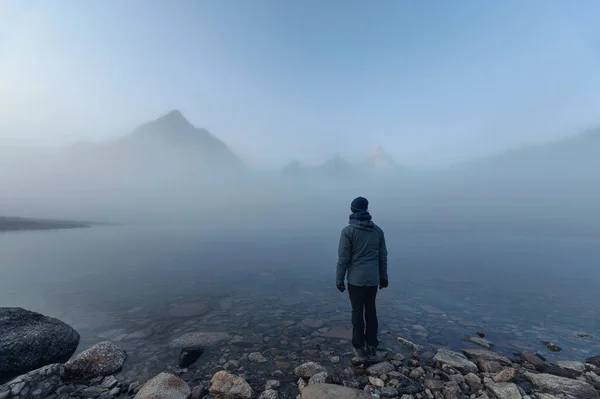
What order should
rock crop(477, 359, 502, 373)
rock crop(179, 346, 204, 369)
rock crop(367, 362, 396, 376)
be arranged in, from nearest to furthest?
rock crop(367, 362, 396, 376), rock crop(477, 359, 502, 373), rock crop(179, 346, 204, 369)

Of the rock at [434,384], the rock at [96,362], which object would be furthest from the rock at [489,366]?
the rock at [96,362]

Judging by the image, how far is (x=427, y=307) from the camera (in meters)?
11.5

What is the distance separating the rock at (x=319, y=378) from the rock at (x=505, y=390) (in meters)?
3.04

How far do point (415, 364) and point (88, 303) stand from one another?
12.6m

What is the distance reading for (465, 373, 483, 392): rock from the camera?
5.34 meters

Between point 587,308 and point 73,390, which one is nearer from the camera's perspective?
point 73,390

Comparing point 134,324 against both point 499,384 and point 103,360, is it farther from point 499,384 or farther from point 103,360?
point 499,384

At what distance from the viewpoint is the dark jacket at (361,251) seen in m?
6.54

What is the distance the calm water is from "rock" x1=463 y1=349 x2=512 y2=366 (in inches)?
25.5

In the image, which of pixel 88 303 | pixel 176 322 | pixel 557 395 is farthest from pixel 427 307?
pixel 88 303

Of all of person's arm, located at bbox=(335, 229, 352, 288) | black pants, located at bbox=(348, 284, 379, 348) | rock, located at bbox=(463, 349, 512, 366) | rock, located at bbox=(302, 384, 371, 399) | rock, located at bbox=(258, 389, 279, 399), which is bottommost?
rock, located at bbox=(463, 349, 512, 366)

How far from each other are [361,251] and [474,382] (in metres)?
3.23

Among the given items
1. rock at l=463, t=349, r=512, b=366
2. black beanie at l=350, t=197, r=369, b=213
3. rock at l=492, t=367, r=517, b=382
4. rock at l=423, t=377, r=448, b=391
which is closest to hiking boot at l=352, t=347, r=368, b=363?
rock at l=423, t=377, r=448, b=391

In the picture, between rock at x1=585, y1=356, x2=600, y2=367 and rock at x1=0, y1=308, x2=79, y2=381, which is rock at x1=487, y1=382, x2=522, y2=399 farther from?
rock at x1=0, y1=308, x2=79, y2=381
